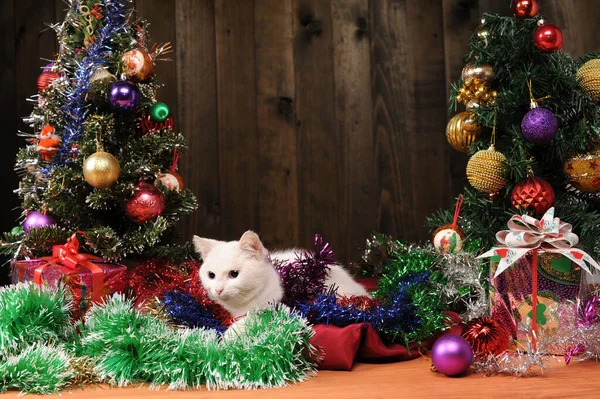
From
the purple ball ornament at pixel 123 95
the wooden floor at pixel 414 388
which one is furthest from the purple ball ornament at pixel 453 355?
the purple ball ornament at pixel 123 95

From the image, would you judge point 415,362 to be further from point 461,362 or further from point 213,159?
point 213,159

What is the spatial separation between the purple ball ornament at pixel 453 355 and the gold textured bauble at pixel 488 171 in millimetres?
387

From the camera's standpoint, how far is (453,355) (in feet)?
3.88

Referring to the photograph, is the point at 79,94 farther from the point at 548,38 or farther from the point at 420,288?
the point at 548,38

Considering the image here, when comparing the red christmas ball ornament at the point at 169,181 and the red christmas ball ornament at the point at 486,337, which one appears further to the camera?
the red christmas ball ornament at the point at 169,181

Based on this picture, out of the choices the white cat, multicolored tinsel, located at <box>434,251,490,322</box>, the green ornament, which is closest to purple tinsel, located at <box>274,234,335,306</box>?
the white cat

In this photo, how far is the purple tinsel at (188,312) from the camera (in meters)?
1.35

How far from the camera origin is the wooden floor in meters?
1.11

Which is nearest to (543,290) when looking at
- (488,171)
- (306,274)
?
(488,171)

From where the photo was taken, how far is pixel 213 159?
7.90ft

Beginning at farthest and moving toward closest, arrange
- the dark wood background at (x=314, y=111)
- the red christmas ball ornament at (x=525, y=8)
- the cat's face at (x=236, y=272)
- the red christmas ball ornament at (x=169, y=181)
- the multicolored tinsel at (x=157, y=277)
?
1. the dark wood background at (x=314, y=111)
2. the red christmas ball ornament at (x=169, y=181)
3. the multicolored tinsel at (x=157, y=277)
4. the red christmas ball ornament at (x=525, y=8)
5. the cat's face at (x=236, y=272)

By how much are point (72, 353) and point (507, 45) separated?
1.12m

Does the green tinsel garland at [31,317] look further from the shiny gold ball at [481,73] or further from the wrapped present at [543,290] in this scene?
the shiny gold ball at [481,73]

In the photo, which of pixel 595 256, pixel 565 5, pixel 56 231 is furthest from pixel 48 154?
pixel 565 5
